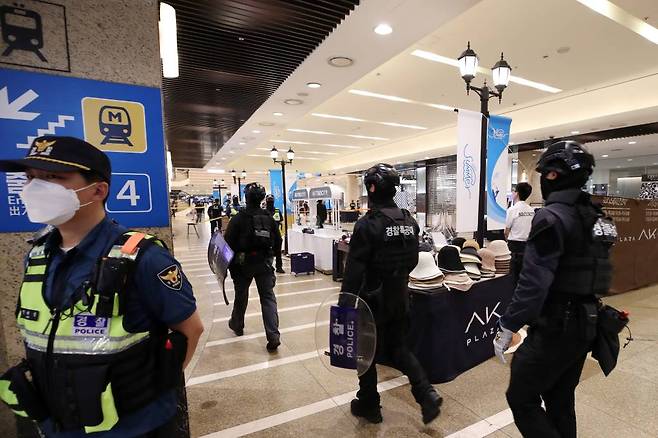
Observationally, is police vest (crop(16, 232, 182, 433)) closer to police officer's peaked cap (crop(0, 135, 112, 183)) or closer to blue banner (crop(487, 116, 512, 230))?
police officer's peaked cap (crop(0, 135, 112, 183))

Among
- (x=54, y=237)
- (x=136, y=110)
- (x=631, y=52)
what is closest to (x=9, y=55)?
(x=136, y=110)

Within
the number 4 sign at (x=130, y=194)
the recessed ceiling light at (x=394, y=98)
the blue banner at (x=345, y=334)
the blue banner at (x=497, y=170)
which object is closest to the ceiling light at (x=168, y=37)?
the number 4 sign at (x=130, y=194)

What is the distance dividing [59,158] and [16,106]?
1.01m

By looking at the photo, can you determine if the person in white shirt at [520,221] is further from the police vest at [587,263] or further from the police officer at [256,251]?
the police officer at [256,251]

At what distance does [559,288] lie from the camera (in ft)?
4.88

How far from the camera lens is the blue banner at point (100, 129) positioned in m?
1.60

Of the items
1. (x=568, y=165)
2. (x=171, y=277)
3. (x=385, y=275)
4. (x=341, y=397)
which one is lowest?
(x=341, y=397)

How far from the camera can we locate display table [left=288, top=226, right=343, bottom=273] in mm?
6648

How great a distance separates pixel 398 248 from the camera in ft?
6.84

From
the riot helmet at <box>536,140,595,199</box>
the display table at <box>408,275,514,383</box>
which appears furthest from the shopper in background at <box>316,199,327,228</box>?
the riot helmet at <box>536,140,595,199</box>

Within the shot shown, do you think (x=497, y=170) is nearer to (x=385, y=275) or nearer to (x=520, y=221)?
(x=520, y=221)

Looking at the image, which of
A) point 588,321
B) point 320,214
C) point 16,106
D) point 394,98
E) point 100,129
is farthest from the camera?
point 320,214

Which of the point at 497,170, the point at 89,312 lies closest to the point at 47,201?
the point at 89,312

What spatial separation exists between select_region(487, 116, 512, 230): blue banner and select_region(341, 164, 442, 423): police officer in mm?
2673
